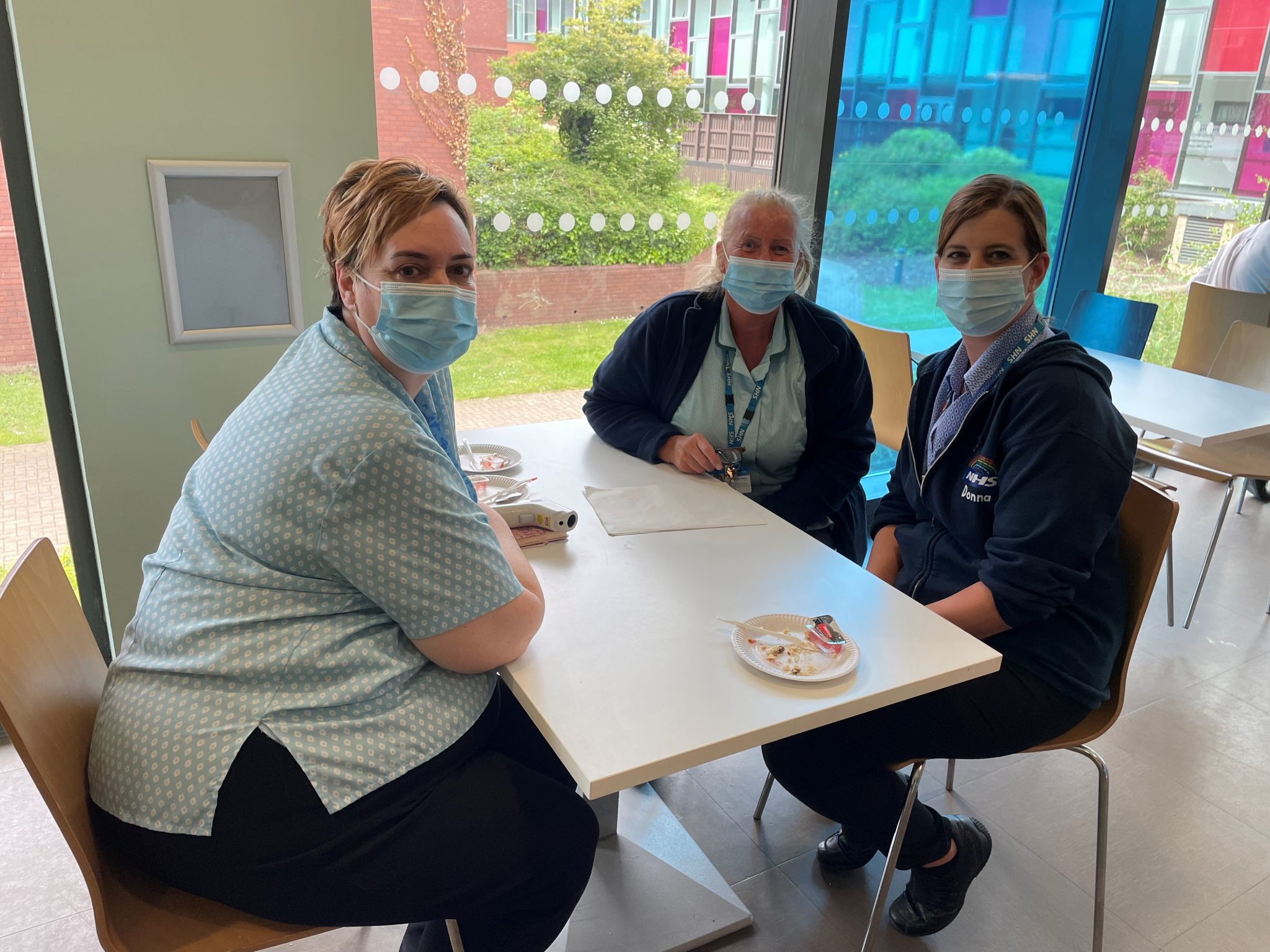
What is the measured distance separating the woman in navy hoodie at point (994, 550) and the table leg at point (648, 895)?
32 centimetres

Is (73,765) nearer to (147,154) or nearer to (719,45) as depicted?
(147,154)

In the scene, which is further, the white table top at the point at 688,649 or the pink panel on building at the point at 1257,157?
the pink panel on building at the point at 1257,157

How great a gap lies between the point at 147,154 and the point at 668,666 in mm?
1593

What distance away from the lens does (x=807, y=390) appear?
6.75 feet

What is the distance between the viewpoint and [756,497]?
6.80ft

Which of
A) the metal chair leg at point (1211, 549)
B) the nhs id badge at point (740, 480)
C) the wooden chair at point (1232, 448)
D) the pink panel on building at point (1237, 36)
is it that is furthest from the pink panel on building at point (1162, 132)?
the nhs id badge at point (740, 480)

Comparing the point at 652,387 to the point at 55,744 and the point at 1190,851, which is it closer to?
the point at 55,744

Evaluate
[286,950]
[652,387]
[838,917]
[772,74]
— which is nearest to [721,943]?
[838,917]

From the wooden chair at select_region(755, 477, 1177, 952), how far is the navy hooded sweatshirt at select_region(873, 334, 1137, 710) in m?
0.02

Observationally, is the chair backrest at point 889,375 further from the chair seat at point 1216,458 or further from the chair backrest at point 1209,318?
the chair backrest at point 1209,318

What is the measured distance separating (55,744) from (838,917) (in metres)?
1.43

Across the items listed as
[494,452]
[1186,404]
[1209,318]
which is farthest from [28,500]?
[1209,318]

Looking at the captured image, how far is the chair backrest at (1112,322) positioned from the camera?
11.6 ft

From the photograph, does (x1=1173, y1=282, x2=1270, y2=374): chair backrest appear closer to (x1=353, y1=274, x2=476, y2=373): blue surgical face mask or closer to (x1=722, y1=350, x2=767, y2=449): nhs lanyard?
(x1=722, y1=350, x2=767, y2=449): nhs lanyard
